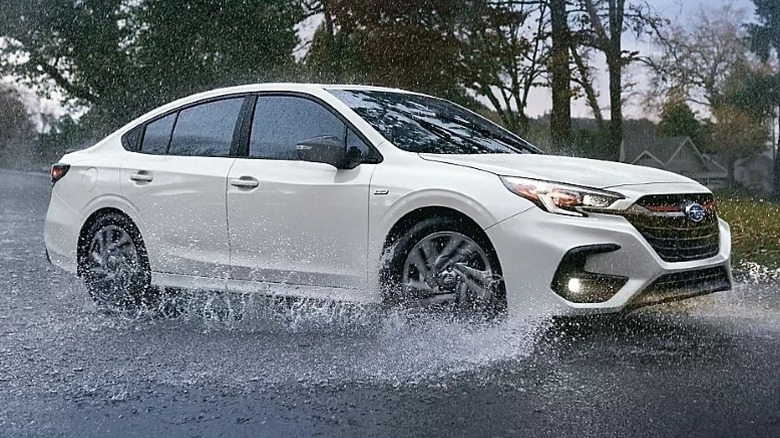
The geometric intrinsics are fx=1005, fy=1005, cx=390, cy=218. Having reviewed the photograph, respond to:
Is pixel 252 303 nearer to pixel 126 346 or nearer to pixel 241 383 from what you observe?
pixel 126 346

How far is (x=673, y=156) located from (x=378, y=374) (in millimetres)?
13352

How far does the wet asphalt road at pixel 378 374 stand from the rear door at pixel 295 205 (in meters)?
0.36

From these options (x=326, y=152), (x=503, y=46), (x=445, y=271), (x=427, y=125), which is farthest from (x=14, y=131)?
(x=445, y=271)

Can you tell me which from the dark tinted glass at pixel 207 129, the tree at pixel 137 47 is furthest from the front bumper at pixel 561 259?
the tree at pixel 137 47

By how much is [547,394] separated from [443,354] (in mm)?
831

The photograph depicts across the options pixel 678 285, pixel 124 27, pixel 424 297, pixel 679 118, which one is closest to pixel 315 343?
pixel 424 297

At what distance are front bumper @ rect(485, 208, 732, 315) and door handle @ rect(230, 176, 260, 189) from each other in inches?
66.7

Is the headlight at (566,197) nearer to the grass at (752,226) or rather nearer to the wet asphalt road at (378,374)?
the wet asphalt road at (378,374)

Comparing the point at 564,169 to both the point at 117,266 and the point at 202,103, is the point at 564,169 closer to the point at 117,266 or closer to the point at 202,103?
the point at 202,103

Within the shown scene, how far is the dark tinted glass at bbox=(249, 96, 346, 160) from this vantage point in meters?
6.18

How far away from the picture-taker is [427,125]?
20.6 feet

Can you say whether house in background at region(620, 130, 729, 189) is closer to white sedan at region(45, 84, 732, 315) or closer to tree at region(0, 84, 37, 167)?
white sedan at region(45, 84, 732, 315)

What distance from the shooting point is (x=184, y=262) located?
6.47 m

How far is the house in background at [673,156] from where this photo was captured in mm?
16484
